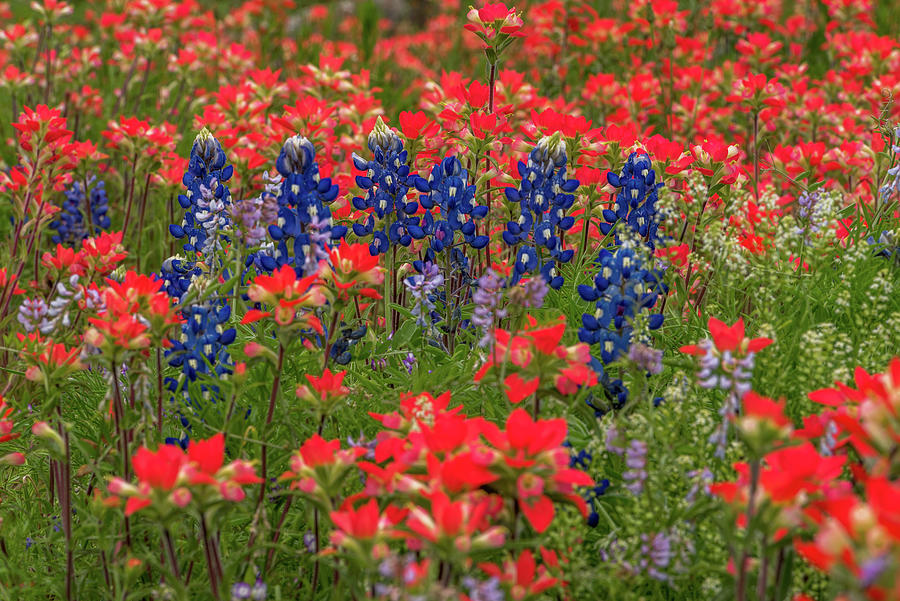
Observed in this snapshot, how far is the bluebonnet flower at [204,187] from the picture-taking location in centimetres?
257

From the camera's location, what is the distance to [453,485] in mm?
1490

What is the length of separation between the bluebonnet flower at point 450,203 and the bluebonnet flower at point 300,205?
0.37m

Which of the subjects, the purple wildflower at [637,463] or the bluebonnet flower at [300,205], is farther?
the bluebonnet flower at [300,205]

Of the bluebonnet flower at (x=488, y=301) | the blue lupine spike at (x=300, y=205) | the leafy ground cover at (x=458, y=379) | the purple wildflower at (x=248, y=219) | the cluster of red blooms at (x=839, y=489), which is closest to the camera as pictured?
the cluster of red blooms at (x=839, y=489)

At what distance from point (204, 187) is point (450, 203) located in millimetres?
740

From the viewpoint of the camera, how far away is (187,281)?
2680 mm

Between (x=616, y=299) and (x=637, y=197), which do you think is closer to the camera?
(x=616, y=299)

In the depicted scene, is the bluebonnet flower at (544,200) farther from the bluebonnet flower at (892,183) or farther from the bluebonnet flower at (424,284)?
the bluebonnet flower at (892,183)

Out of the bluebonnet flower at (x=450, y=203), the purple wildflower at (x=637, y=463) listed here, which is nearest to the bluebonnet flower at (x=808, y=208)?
the bluebonnet flower at (x=450, y=203)

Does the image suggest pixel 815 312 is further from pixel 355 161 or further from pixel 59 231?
pixel 59 231

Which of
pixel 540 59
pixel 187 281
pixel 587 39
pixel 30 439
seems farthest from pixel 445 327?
pixel 540 59

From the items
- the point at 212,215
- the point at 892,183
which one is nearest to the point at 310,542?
the point at 212,215

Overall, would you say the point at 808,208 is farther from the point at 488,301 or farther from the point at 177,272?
the point at 177,272

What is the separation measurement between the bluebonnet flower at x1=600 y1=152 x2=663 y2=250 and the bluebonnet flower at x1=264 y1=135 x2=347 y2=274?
88cm
